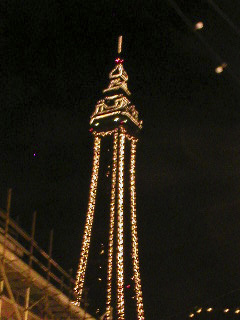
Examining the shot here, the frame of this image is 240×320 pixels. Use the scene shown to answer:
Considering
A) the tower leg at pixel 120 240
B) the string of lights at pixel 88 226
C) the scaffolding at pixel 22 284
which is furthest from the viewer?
the string of lights at pixel 88 226

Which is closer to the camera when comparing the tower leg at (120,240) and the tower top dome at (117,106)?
the tower leg at (120,240)

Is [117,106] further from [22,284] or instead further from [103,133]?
[22,284]

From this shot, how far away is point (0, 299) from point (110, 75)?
34.3m

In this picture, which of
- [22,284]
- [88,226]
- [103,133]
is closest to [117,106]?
[103,133]

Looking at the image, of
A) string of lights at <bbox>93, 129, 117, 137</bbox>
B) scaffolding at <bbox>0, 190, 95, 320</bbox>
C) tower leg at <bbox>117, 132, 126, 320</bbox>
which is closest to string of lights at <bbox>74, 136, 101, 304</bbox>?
tower leg at <bbox>117, 132, 126, 320</bbox>

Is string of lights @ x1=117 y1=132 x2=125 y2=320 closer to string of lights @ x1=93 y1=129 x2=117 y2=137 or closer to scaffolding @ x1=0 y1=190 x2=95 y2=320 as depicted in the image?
string of lights @ x1=93 y1=129 x2=117 y2=137

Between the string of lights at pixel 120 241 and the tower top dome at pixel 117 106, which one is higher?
the tower top dome at pixel 117 106

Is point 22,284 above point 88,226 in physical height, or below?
below

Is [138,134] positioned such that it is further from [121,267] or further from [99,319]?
[99,319]

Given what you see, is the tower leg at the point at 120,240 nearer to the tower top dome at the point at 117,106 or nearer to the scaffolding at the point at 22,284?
the tower top dome at the point at 117,106

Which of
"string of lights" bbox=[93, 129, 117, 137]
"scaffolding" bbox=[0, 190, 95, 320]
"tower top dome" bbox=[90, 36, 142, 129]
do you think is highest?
"tower top dome" bbox=[90, 36, 142, 129]

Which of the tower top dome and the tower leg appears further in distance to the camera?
the tower top dome

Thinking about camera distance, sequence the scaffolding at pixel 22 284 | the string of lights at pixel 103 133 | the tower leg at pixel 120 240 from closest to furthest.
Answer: the scaffolding at pixel 22 284, the tower leg at pixel 120 240, the string of lights at pixel 103 133

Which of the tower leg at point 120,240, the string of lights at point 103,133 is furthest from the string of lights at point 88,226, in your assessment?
the string of lights at point 103,133
